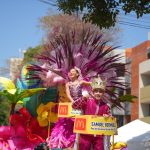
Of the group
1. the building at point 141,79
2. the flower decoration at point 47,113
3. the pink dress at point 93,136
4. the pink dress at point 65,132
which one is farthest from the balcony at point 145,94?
the pink dress at point 93,136

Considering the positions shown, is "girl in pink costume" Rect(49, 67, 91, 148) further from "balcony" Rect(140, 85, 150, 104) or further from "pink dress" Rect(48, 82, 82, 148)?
"balcony" Rect(140, 85, 150, 104)

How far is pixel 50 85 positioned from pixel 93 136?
238 centimetres

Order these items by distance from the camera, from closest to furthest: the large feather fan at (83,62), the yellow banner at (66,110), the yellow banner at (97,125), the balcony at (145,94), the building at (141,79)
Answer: the yellow banner at (97,125) → the yellow banner at (66,110) → the large feather fan at (83,62) → the balcony at (145,94) → the building at (141,79)

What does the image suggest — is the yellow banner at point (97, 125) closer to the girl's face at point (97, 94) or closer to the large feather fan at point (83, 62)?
the girl's face at point (97, 94)

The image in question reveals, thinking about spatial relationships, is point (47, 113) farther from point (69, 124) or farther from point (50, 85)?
point (69, 124)

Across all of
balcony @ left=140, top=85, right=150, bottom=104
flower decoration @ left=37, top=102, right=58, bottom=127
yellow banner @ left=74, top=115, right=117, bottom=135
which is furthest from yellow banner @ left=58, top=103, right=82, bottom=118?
balcony @ left=140, top=85, right=150, bottom=104

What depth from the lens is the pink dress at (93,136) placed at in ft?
22.0

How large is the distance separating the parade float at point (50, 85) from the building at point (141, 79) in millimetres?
23341

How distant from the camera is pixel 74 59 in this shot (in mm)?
8711

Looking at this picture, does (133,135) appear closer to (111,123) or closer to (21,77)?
(21,77)

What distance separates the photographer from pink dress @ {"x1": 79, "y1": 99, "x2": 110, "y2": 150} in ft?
22.0

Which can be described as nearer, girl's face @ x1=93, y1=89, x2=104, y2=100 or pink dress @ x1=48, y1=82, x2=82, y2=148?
girl's face @ x1=93, y1=89, x2=104, y2=100

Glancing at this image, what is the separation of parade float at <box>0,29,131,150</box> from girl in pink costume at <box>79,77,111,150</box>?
4.72ft

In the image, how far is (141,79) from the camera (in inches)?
1352
